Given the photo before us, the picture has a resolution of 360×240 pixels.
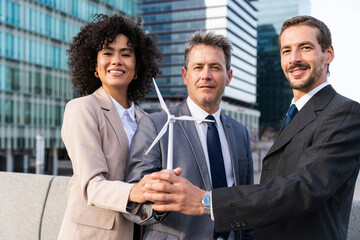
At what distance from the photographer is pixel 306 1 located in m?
102

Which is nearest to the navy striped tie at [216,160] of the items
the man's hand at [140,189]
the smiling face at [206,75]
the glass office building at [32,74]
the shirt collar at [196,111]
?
the shirt collar at [196,111]

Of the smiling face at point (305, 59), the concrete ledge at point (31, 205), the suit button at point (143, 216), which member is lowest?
the concrete ledge at point (31, 205)

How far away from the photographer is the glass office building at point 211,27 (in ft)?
343

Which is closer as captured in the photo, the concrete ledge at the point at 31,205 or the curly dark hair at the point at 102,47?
the curly dark hair at the point at 102,47

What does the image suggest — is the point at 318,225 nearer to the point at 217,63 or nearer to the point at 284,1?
the point at 217,63

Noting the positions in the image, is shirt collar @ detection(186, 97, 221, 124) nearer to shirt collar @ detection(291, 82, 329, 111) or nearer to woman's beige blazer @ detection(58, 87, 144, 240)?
woman's beige blazer @ detection(58, 87, 144, 240)

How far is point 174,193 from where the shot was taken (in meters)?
2.36

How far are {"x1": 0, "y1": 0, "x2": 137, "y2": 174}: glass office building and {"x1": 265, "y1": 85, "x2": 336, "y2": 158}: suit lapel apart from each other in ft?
132

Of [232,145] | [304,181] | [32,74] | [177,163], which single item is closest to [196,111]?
[232,145]

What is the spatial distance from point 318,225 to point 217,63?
1.53m

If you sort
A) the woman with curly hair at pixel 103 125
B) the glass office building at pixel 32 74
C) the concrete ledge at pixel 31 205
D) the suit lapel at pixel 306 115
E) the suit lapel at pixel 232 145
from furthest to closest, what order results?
1. the glass office building at pixel 32 74
2. the concrete ledge at pixel 31 205
3. the suit lapel at pixel 232 145
4. the woman with curly hair at pixel 103 125
5. the suit lapel at pixel 306 115

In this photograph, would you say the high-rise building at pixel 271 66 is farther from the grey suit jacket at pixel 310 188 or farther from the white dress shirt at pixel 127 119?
the grey suit jacket at pixel 310 188

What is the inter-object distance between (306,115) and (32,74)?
43.2 metres

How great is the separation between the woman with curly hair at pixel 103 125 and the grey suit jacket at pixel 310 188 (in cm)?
63
